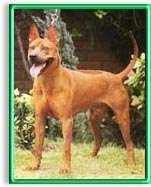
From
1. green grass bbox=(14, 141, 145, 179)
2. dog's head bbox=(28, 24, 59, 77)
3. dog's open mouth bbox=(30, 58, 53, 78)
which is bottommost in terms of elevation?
green grass bbox=(14, 141, 145, 179)

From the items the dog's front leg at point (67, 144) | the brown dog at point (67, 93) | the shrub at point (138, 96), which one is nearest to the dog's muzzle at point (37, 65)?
the brown dog at point (67, 93)

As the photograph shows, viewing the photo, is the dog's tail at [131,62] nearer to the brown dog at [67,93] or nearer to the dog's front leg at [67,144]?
the brown dog at [67,93]

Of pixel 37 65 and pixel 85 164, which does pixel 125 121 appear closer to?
pixel 85 164

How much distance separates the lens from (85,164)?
8531 mm

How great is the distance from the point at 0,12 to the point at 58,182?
26.8 inches

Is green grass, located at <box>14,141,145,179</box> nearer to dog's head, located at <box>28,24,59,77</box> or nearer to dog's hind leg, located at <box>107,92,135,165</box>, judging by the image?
dog's hind leg, located at <box>107,92,135,165</box>

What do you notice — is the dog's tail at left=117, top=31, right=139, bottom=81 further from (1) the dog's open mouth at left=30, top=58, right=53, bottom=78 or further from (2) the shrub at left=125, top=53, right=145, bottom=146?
(1) the dog's open mouth at left=30, top=58, right=53, bottom=78

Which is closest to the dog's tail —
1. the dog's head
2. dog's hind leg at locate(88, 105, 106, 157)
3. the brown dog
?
the brown dog

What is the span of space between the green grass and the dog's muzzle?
0.27 m

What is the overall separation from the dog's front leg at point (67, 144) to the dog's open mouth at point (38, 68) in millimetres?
202

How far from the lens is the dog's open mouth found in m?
8.51

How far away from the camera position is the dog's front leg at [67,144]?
852 cm

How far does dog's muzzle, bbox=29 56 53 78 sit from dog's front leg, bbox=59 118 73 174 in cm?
20

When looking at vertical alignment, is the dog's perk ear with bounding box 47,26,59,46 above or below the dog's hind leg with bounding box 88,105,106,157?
above
